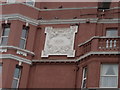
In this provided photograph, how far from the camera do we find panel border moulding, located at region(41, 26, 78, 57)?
25.7 metres

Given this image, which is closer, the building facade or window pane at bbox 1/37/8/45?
the building facade

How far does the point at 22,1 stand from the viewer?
27438 millimetres

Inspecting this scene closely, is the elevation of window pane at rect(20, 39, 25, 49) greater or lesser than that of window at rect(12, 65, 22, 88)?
greater

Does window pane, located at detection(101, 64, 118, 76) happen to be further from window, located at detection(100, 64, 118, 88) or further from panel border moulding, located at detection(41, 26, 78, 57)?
panel border moulding, located at detection(41, 26, 78, 57)

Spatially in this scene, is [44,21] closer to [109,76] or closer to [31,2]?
[31,2]

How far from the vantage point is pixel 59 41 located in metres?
26.0

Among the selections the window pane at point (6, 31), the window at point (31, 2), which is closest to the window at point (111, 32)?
the window at point (31, 2)

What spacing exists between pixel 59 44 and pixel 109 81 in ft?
15.7

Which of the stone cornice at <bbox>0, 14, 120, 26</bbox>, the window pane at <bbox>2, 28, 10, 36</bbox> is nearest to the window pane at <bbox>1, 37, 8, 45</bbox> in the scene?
the window pane at <bbox>2, 28, 10, 36</bbox>

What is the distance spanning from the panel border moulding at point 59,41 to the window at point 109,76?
9.62 ft

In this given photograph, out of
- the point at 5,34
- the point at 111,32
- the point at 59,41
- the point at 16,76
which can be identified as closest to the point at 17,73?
the point at 16,76

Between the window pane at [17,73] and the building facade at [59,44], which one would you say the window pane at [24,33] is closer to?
the building facade at [59,44]

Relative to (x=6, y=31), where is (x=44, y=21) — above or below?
above

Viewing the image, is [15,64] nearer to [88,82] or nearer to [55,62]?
[55,62]
